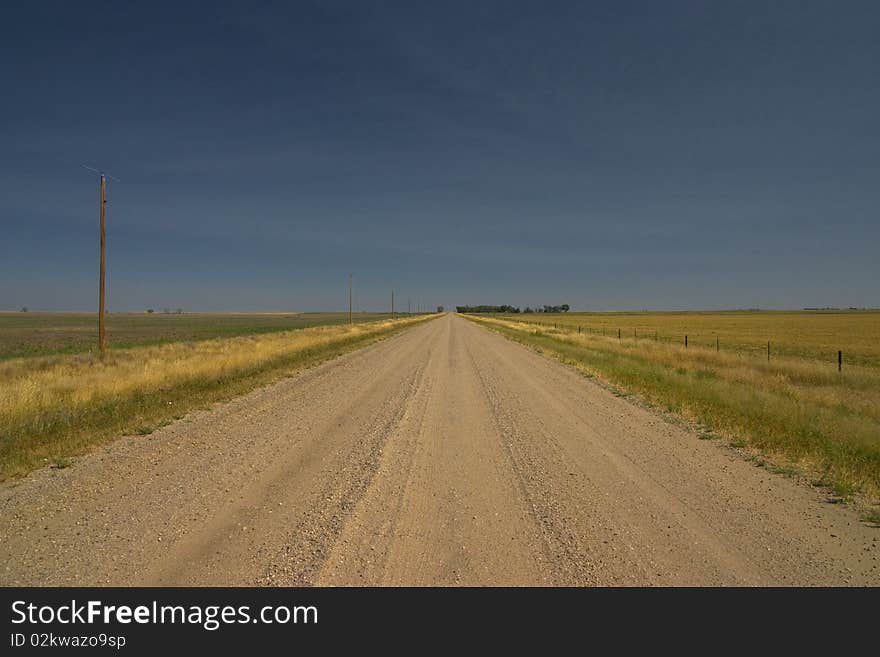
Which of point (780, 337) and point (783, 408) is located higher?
point (780, 337)

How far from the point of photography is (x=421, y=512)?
5254 mm

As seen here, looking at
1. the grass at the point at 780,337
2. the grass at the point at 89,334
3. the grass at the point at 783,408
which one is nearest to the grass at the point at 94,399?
the grass at the point at 783,408

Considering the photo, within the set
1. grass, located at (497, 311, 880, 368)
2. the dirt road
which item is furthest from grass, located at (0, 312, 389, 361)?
grass, located at (497, 311, 880, 368)

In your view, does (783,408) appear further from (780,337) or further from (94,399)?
(780,337)

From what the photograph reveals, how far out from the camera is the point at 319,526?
4816 mm

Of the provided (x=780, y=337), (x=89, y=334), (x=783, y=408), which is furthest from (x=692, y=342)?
(x=89, y=334)

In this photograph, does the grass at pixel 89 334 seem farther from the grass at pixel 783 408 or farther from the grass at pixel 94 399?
the grass at pixel 783 408
